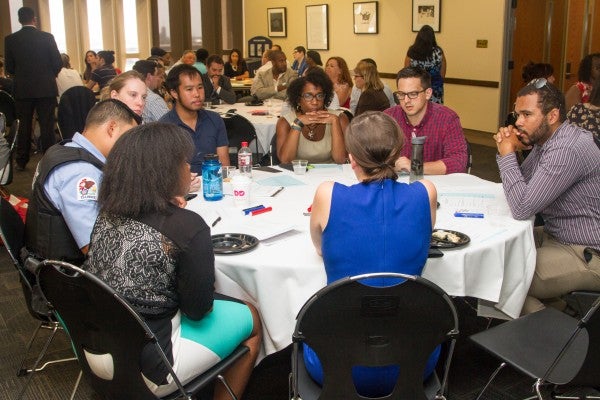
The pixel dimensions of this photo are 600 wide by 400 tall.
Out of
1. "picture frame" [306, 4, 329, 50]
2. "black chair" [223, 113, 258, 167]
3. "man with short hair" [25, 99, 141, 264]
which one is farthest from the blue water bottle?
"picture frame" [306, 4, 329, 50]

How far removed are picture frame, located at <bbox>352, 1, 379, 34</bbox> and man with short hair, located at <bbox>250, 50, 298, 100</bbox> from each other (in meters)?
2.70

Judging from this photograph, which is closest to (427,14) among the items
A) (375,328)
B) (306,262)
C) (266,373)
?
(266,373)

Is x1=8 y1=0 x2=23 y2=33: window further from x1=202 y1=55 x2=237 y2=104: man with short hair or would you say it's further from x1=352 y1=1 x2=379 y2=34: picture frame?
x1=352 y1=1 x2=379 y2=34: picture frame

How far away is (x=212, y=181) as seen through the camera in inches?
113

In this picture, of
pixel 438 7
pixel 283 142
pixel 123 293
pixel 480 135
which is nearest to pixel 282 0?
pixel 438 7

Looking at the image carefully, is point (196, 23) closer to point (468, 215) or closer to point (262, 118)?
point (262, 118)

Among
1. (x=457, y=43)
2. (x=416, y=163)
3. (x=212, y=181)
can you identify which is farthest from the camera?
(x=457, y=43)

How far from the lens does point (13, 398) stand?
2.70 meters

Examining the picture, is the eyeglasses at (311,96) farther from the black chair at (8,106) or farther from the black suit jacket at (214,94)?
the black chair at (8,106)

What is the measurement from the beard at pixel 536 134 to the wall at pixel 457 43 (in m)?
6.02

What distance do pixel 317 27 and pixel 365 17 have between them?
1.43 m

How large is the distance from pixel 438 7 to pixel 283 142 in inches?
242

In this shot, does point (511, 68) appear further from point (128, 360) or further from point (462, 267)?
point (128, 360)

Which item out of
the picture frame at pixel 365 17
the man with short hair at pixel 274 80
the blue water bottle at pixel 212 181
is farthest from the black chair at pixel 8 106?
the picture frame at pixel 365 17
